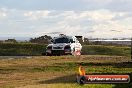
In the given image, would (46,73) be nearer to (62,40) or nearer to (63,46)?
(63,46)

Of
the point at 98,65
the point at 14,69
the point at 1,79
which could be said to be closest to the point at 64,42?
the point at 98,65

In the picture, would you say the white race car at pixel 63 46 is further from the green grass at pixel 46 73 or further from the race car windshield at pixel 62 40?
the green grass at pixel 46 73

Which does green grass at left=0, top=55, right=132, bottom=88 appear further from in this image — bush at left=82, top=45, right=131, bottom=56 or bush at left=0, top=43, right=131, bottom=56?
bush at left=0, top=43, right=131, bottom=56

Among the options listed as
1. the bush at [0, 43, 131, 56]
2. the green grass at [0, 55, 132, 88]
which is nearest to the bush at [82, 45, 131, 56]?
the bush at [0, 43, 131, 56]

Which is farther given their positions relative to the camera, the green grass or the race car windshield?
the race car windshield

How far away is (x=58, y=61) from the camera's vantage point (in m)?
31.0

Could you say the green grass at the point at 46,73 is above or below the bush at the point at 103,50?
above

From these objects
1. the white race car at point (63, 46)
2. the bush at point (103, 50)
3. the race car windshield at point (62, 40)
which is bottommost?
the bush at point (103, 50)

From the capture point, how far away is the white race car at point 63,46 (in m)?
36.9

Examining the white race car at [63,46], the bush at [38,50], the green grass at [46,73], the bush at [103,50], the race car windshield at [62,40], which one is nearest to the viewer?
the green grass at [46,73]

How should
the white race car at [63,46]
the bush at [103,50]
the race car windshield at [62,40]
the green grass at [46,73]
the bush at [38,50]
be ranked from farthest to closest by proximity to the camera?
1. the bush at [38,50]
2. the bush at [103,50]
3. the race car windshield at [62,40]
4. the white race car at [63,46]
5. the green grass at [46,73]

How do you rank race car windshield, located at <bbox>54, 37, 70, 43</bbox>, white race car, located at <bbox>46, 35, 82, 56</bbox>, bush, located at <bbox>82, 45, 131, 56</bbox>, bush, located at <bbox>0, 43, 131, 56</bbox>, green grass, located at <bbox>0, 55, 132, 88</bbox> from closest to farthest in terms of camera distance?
green grass, located at <bbox>0, 55, 132, 88</bbox>
white race car, located at <bbox>46, 35, 82, 56</bbox>
race car windshield, located at <bbox>54, 37, 70, 43</bbox>
bush, located at <bbox>82, 45, 131, 56</bbox>
bush, located at <bbox>0, 43, 131, 56</bbox>

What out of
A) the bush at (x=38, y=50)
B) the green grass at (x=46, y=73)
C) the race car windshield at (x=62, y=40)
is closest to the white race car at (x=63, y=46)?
the race car windshield at (x=62, y=40)

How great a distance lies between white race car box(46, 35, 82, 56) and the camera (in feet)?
121
